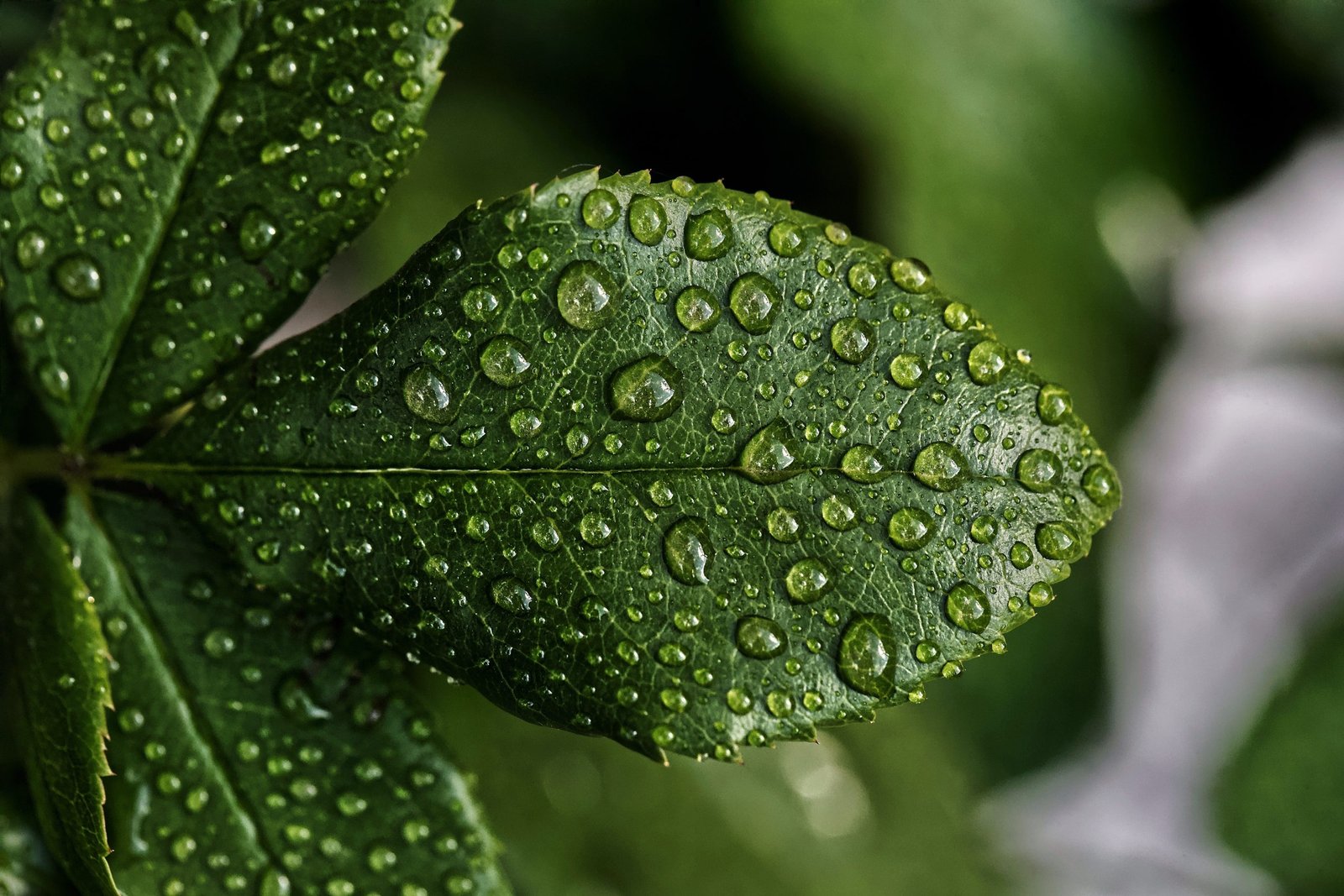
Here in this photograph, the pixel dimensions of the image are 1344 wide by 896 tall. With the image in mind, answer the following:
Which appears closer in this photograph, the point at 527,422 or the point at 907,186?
the point at 527,422

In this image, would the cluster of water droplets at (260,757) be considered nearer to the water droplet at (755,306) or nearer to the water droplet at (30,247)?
the water droplet at (30,247)

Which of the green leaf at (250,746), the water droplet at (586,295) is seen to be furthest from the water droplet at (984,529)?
the green leaf at (250,746)

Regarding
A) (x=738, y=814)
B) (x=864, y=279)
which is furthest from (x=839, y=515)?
→ (x=738, y=814)

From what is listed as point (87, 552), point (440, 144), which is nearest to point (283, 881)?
point (87, 552)

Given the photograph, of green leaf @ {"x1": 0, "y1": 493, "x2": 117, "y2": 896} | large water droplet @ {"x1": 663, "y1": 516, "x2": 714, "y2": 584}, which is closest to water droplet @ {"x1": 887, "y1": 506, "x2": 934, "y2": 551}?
large water droplet @ {"x1": 663, "y1": 516, "x2": 714, "y2": 584}

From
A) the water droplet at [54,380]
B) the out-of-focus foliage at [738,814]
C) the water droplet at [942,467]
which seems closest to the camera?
the water droplet at [942,467]

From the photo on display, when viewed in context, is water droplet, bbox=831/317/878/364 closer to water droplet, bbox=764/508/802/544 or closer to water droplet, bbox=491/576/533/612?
water droplet, bbox=764/508/802/544

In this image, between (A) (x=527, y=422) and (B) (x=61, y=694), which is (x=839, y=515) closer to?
(A) (x=527, y=422)
